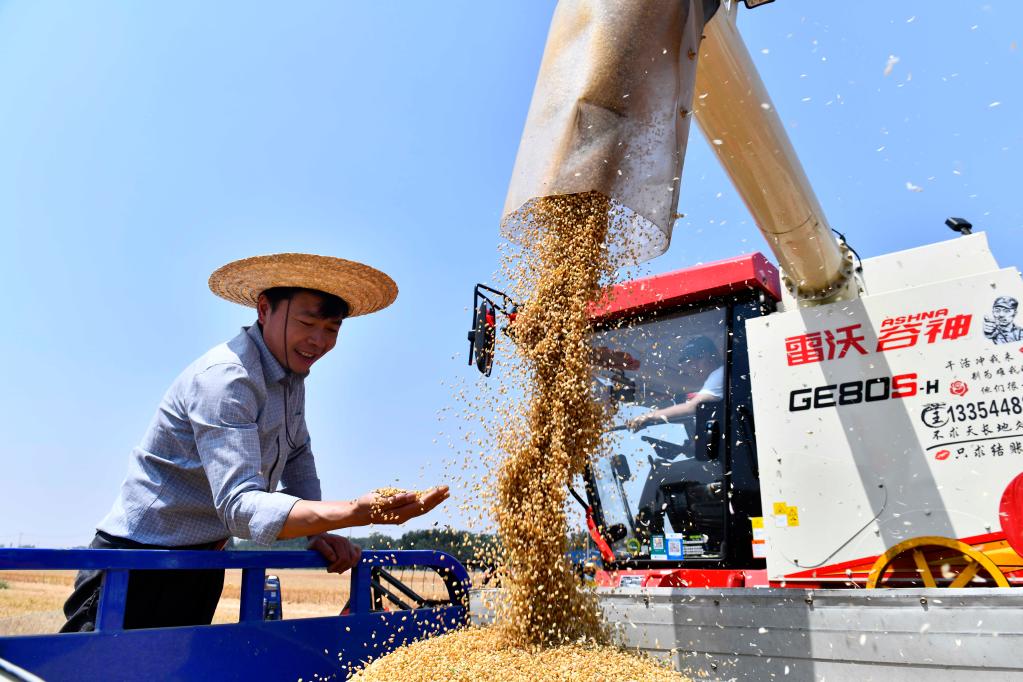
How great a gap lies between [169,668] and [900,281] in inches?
131

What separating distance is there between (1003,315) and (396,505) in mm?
2471

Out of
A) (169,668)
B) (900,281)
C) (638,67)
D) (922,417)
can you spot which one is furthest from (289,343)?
(900,281)

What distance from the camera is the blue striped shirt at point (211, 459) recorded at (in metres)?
1.98

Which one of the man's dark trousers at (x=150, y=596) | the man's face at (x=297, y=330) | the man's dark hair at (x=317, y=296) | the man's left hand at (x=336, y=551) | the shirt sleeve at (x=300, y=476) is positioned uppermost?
the man's dark hair at (x=317, y=296)

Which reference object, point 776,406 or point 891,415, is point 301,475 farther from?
point 891,415

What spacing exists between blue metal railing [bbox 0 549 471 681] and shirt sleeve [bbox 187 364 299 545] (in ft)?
0.61

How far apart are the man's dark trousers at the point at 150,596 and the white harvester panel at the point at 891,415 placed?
2.25m

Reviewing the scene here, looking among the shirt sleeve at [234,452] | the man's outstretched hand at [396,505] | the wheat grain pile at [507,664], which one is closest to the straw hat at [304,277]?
the shirt sleeve at [234,452]

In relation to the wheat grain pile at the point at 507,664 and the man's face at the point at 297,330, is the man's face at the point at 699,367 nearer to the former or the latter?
the wheat grain pile at the point at 507,664

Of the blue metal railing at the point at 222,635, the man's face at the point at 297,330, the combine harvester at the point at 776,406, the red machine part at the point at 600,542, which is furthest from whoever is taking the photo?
the red machine part at the point at 600,542

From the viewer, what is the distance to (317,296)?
246 cm

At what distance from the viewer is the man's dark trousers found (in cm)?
202

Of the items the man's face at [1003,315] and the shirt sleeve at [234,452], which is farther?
the man's face at [1003,315]

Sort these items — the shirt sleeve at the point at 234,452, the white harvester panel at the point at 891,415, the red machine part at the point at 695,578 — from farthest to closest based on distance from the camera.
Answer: the red machine part at the point at 695,578 → the white harvester panel at the point at 891,415 → the shirt sleeve at the point at 234,452
